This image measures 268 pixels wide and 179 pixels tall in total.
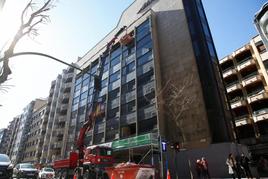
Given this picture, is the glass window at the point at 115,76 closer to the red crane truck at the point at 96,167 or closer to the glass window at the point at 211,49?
the glass window at the point at 211,49

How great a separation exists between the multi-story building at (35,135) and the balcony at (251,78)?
53250mm

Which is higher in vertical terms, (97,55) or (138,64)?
(97,55)

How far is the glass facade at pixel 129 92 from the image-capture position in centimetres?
2962

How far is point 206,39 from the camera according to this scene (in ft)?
92.3

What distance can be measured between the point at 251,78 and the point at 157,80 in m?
14.8

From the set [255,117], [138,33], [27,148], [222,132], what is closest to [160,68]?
[138,33]

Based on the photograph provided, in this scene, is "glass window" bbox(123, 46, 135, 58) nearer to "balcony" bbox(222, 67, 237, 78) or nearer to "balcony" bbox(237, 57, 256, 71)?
"balcony" bbox(222, 67, 237, 78)

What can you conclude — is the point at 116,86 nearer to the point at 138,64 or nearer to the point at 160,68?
the point at 138,64

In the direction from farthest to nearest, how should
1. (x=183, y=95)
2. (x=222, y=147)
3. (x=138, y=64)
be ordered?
(x=138, y=64), (x=183, y=95), (x=222, y=147)

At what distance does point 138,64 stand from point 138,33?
21.2ft

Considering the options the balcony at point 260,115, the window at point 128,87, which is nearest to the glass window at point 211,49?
the balcony at point 260,115

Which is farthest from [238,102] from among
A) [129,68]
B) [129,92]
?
[129,68]

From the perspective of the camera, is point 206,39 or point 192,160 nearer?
point 192,160

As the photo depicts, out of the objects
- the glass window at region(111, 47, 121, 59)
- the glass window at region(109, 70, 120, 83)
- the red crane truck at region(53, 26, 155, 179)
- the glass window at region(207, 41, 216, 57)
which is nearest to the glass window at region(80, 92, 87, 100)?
the glass window at region(109, 70, 120, 83)
